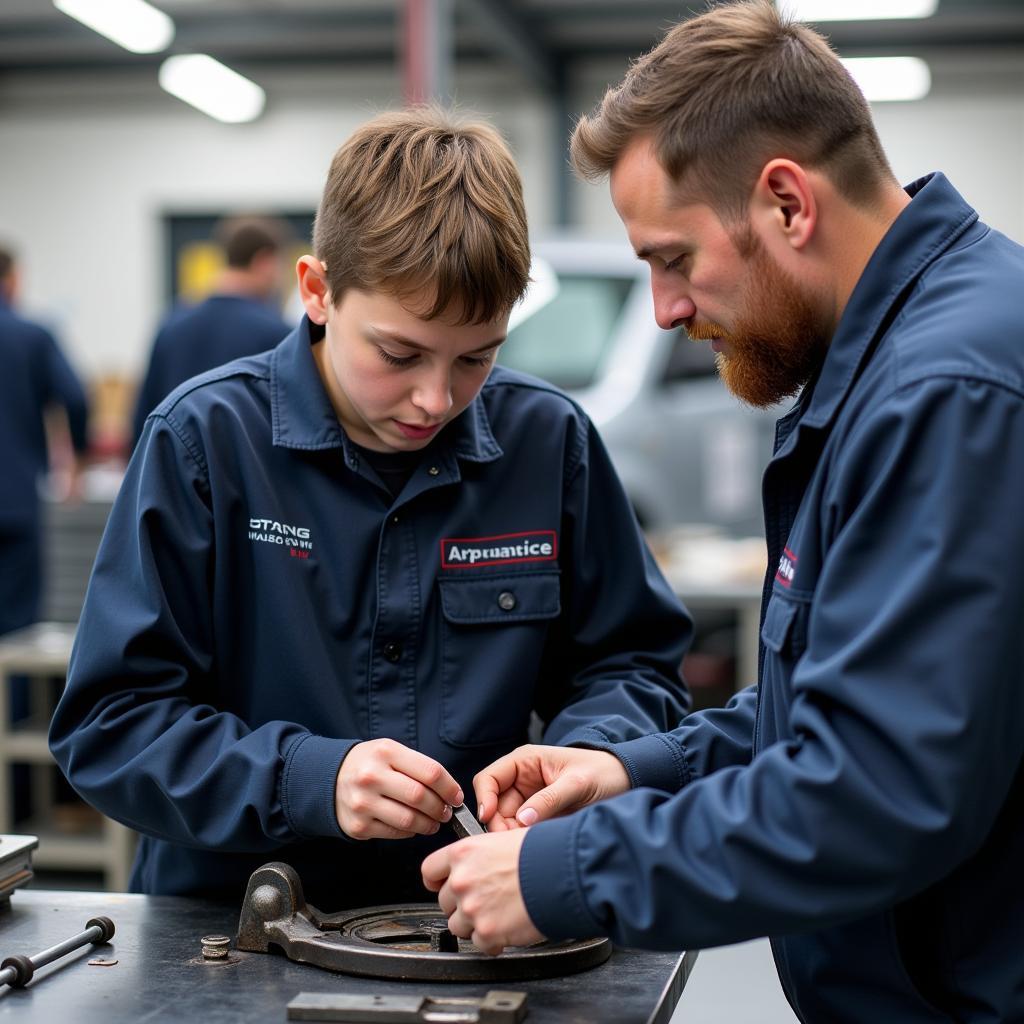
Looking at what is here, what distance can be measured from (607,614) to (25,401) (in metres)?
3.92

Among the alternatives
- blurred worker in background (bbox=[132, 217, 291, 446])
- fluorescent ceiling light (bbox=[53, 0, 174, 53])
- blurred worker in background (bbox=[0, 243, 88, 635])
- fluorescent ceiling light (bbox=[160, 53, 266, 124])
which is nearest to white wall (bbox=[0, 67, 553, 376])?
fluorescent ceiling light (bbox=[160, 53, 266, 124])

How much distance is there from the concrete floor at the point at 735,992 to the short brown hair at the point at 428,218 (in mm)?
1905

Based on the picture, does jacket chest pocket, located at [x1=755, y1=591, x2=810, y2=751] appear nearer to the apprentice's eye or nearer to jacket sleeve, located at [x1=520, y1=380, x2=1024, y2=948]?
jacket sleeve, located at [x1=520, y1=380, x2=1024, y2=948]

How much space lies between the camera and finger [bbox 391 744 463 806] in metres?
1.33

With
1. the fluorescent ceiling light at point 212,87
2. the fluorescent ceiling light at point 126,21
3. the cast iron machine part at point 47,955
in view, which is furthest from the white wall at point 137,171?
the cast iron machine part at point 47,955

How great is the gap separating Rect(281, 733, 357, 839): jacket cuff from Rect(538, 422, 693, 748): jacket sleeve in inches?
13.0

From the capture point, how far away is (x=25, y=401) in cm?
510

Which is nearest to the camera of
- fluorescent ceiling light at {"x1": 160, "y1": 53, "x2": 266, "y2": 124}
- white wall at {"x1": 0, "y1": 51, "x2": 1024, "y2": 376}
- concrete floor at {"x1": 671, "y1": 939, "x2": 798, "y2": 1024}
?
concrete floor at {"x1": 671, "y1": 939, "x2": 798, "y2": 1024}

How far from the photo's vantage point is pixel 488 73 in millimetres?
10352

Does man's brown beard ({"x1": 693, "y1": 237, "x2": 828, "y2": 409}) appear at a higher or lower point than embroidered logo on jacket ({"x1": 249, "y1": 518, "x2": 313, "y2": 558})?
higher

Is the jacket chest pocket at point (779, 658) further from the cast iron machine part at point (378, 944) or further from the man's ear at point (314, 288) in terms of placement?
the man's ear at point (314, 288)

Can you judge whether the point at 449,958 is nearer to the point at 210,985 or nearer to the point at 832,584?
the point at 210,985

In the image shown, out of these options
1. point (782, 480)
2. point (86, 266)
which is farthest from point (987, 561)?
point (86, 266)

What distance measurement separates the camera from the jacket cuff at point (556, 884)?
1127 millimetres
